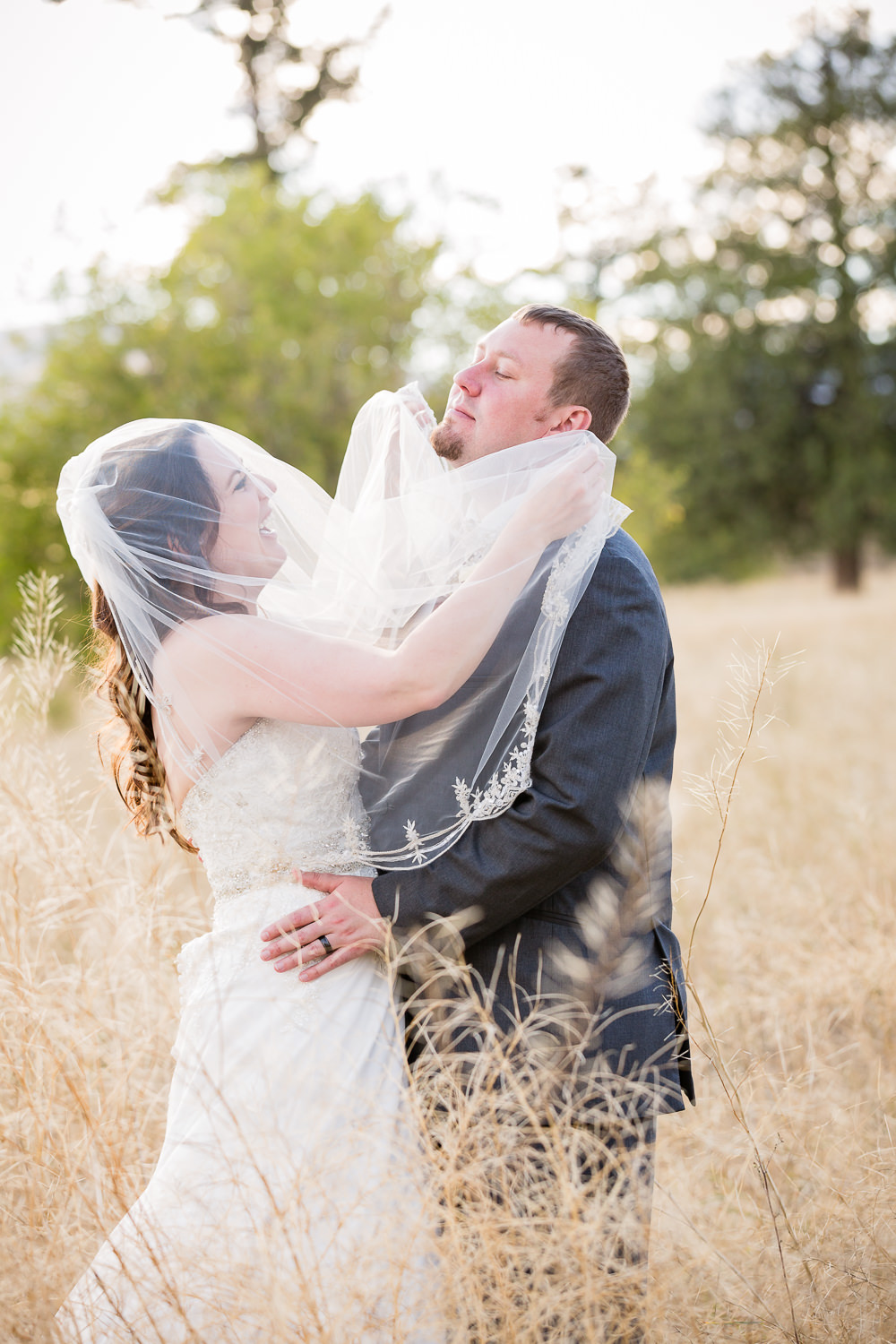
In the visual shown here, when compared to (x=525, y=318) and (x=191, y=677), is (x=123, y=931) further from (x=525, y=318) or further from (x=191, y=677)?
(x=525, y=318)

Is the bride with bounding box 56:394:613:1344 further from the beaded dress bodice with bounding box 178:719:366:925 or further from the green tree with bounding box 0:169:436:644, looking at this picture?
the green tree with bounding box 0:169:436:644

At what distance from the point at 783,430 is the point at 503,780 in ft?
93.8

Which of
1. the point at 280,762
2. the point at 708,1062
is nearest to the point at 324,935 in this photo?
the point at 280,762

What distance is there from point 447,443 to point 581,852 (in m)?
1.30

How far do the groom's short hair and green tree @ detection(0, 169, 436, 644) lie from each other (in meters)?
8.06

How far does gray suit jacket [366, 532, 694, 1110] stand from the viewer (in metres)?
2.31

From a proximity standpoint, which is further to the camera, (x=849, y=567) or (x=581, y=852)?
(x=849, y=567)

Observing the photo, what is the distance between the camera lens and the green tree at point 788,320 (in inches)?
1065

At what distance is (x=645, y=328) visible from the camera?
94.4ft

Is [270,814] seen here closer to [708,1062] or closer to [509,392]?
[509,392]

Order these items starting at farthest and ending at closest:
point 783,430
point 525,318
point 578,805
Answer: point 783,430 < point 525,318 < point 578,805

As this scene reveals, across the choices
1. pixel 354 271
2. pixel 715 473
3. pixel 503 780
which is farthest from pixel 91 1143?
pixel 715 473

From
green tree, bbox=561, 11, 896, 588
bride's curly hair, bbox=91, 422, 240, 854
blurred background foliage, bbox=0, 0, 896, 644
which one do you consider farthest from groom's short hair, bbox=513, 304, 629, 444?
green tree, bbox=561, 11, 896, 588

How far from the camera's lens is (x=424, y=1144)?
2.07m
